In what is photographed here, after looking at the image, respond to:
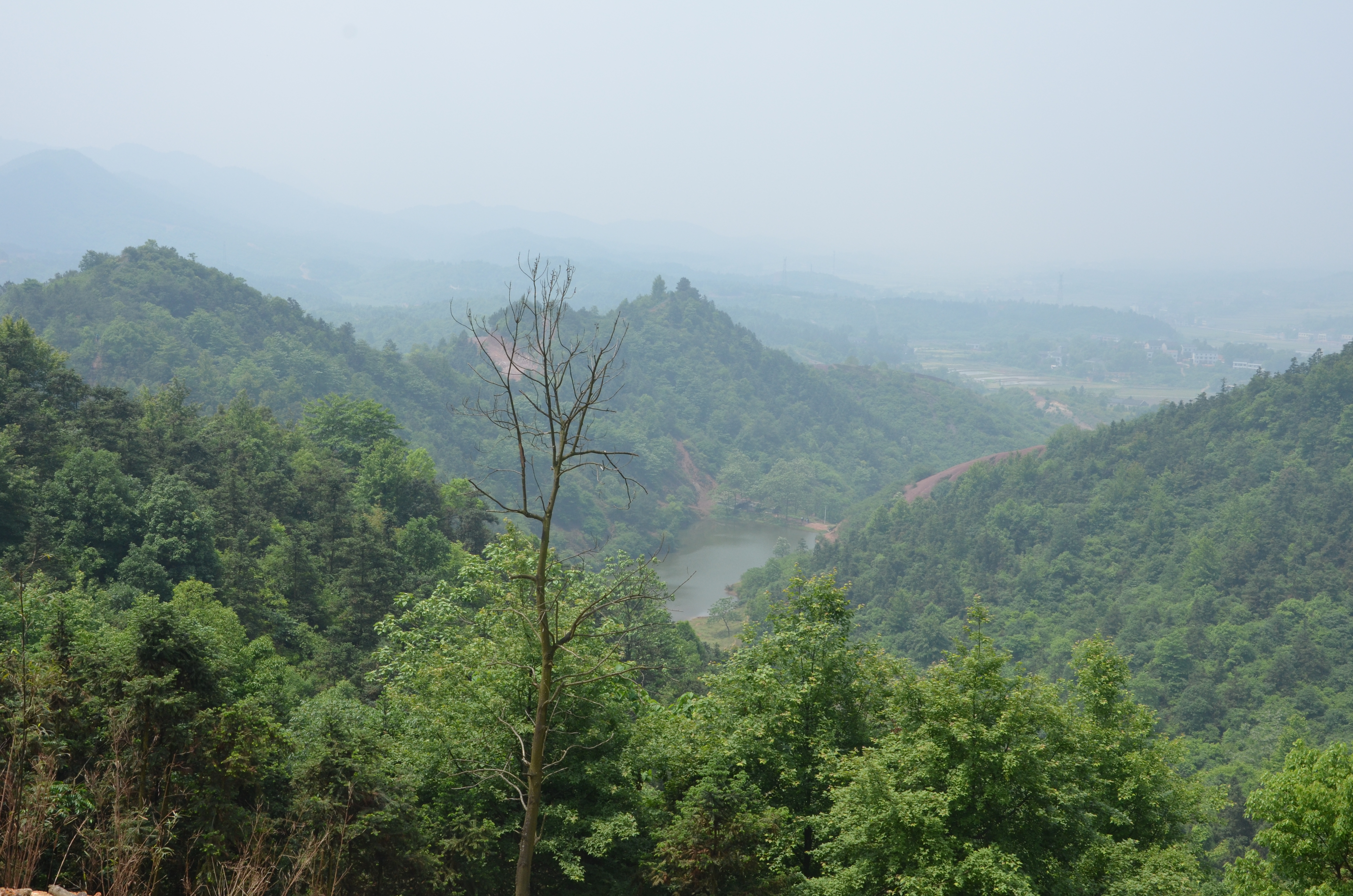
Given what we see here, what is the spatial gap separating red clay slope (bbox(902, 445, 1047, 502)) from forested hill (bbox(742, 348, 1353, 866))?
9.44ft

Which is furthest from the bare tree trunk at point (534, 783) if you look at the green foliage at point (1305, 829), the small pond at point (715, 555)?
the small pond at point (715, 555)

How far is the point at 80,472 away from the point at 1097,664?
2688cm

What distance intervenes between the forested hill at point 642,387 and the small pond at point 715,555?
3.38 m

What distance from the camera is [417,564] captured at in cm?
3247

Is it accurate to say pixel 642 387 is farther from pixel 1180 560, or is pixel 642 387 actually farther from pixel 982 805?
pixel 982 805

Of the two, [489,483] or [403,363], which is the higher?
[403,363]

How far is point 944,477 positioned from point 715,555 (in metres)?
28.3

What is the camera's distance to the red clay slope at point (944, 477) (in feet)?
285

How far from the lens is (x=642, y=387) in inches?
4572

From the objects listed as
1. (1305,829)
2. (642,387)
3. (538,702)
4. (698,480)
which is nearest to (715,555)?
(698,480)

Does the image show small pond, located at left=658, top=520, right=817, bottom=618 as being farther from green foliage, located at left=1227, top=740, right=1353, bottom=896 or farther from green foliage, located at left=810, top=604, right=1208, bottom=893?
green foliage, located at left=1227, top=740, right=1353, bottom=896

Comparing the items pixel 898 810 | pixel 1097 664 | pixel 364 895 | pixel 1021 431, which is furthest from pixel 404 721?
pixel 1021 431

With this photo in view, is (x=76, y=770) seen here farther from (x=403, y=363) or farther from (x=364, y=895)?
(x=403, y=363)

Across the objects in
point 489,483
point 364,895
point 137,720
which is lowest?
point 489,483
